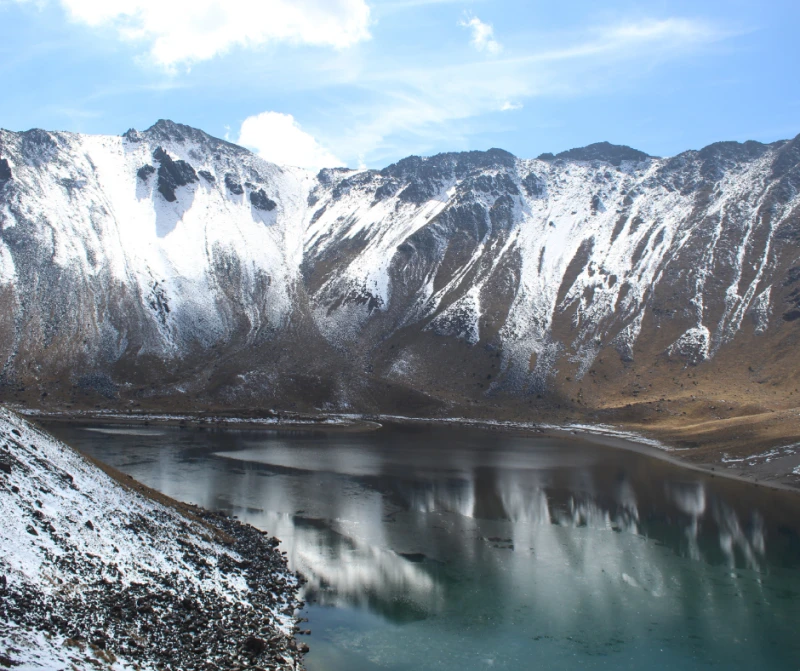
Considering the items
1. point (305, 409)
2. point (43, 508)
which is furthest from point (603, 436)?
point (43, 508)

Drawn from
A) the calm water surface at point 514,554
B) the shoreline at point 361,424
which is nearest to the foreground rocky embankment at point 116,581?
the calm water surface at point 514,554

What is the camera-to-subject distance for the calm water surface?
113 feet

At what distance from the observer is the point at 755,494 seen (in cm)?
7475

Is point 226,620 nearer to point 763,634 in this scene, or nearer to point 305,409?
point 763,634

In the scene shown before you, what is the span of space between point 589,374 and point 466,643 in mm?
156009

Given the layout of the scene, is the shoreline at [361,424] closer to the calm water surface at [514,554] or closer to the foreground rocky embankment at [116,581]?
the calm water surface at [514,554]

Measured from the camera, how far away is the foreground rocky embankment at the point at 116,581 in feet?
79.9

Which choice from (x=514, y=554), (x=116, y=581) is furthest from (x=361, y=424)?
(x=116, y=581)

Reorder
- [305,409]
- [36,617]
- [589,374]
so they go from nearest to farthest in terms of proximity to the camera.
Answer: [36,617]
[305,409]
[589,374]

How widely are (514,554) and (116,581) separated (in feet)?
104

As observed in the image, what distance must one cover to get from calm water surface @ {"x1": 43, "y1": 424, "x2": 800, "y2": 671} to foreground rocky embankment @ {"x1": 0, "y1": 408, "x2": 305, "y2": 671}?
3975 millimetres

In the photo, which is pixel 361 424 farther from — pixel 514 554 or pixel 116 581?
pixel 116 581

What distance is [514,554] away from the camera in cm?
5069

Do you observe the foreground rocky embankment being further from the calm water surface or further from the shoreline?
the shoreline
